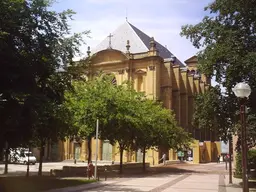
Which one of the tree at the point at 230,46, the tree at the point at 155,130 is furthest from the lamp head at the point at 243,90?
the tree at the point at 155,130

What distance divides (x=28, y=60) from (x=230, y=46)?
10.3m

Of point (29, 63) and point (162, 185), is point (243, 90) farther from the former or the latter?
point (162, 185)

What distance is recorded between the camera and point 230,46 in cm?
1911

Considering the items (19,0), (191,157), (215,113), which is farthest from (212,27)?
(191,157)

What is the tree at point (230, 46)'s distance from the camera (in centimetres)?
1847

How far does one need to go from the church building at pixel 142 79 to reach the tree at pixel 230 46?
108ft

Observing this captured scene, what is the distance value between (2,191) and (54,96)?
217 inches

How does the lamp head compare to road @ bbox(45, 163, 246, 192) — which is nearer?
the lamp head

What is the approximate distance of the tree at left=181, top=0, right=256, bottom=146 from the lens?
727 inches

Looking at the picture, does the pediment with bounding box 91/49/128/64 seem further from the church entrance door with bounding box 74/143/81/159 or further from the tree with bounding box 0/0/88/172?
the tree with bounding box 0/0/88/172

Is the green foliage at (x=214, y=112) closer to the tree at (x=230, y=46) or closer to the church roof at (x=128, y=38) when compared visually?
the tree at (x=230, y=46)

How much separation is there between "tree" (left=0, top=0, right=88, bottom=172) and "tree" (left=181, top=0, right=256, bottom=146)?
7.40 meters

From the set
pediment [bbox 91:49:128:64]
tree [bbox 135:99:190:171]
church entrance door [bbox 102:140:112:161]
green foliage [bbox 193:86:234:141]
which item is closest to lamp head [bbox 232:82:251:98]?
green foliage [bbox 193:86:234:141]

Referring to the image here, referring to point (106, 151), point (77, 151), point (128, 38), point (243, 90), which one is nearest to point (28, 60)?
point (243, 90)
